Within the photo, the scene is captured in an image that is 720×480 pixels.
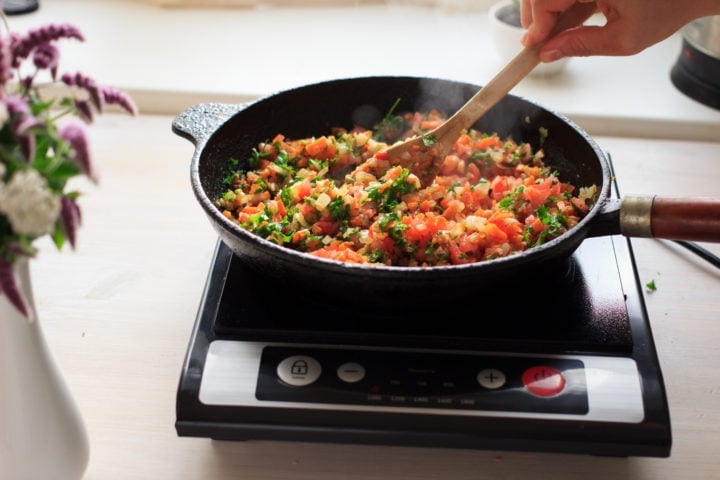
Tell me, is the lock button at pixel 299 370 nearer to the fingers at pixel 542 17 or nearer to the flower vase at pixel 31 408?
the flower vase at pixel 31 408

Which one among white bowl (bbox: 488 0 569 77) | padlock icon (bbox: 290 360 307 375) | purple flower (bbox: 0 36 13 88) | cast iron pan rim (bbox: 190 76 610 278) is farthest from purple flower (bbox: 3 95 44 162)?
white bowl (bbox: 488 0 569 77)

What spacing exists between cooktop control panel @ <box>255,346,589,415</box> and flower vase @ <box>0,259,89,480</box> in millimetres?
231

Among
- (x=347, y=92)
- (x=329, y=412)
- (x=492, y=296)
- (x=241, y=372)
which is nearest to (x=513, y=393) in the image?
(x=492, y=296)

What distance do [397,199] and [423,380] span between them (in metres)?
0.34

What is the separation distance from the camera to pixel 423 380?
1000 millimetres

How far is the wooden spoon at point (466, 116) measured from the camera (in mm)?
1283

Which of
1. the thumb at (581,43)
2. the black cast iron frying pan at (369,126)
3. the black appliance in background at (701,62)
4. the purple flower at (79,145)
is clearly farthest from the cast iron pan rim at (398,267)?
the black appliance in background at (701,62)

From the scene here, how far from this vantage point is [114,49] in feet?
6.74

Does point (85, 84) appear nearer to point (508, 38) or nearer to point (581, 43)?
point (581, 43)

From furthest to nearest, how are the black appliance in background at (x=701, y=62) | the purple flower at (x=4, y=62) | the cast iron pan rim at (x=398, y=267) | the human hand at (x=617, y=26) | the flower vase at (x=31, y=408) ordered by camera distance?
the black appliance in background at (x=701, y=62) → the human hand at (x=617, y=26) → the cast iron pan rim at (x=398, y=267) → the flower vase at (x=31, y=408) → the purple flower at (x=4, y=62)

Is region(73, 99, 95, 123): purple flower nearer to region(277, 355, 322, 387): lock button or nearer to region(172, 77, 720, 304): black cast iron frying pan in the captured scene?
region(172, 77, 720, 304): black cast iron frying pan

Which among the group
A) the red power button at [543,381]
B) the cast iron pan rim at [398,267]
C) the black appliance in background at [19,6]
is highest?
the cast iron pan rim at [398,267]

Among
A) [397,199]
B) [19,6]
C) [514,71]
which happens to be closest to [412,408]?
[397,199]

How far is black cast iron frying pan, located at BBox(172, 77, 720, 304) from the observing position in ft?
3.13
